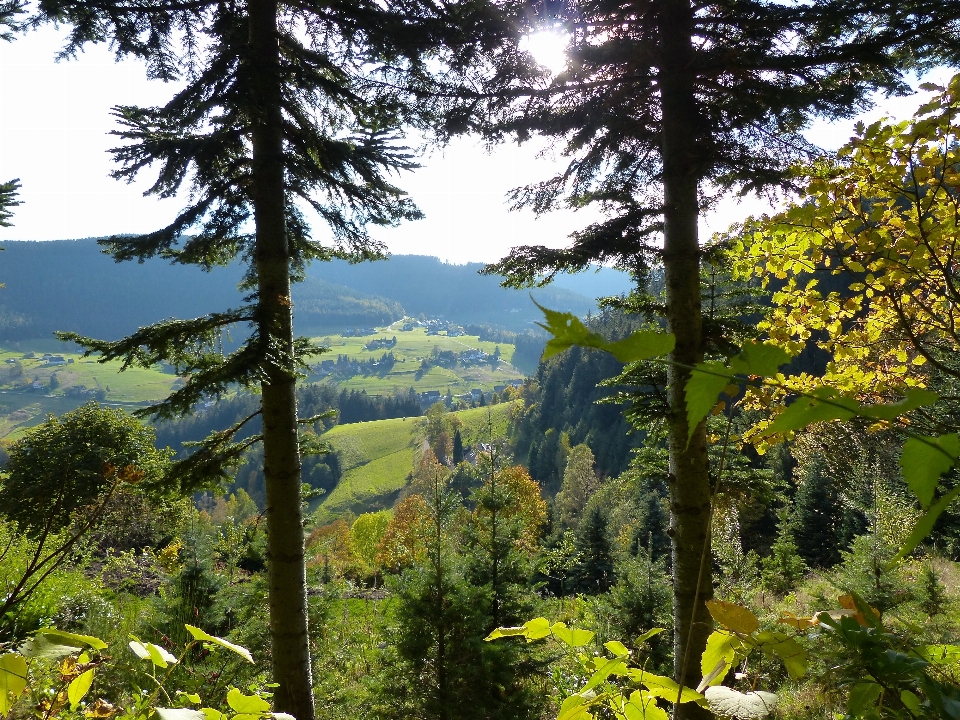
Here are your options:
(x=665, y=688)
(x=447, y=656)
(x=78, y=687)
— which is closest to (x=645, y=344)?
(x=665, y=688)

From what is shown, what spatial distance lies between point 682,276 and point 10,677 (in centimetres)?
329

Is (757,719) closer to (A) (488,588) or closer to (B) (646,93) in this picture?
(B) (646,93)

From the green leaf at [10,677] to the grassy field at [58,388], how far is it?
14451 cm

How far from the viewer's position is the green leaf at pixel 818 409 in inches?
16.1

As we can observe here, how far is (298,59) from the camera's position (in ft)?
12.6

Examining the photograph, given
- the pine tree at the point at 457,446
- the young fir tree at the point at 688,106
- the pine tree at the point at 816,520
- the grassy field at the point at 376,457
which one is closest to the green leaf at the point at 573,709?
the young fir tree at the point at 688,106

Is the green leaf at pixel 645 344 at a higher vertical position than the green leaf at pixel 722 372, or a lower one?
higher

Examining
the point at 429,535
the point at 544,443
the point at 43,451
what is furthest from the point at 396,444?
the point at 429,535

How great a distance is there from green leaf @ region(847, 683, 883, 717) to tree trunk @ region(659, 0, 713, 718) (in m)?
2.45

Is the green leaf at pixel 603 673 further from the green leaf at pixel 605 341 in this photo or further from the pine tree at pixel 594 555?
the pine tree at pixel 594 555

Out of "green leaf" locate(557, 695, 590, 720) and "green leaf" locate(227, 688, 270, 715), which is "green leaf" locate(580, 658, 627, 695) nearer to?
"green leaf" locate(557, 695, 590, 720)

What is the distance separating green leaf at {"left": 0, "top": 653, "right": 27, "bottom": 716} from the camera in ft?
2.06

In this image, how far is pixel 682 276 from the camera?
3.18 meters

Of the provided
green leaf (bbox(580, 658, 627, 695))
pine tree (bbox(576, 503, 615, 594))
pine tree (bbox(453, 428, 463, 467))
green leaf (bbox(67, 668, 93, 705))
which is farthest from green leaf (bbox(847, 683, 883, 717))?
pine tree (bbox(453, 428, 463, 467))
